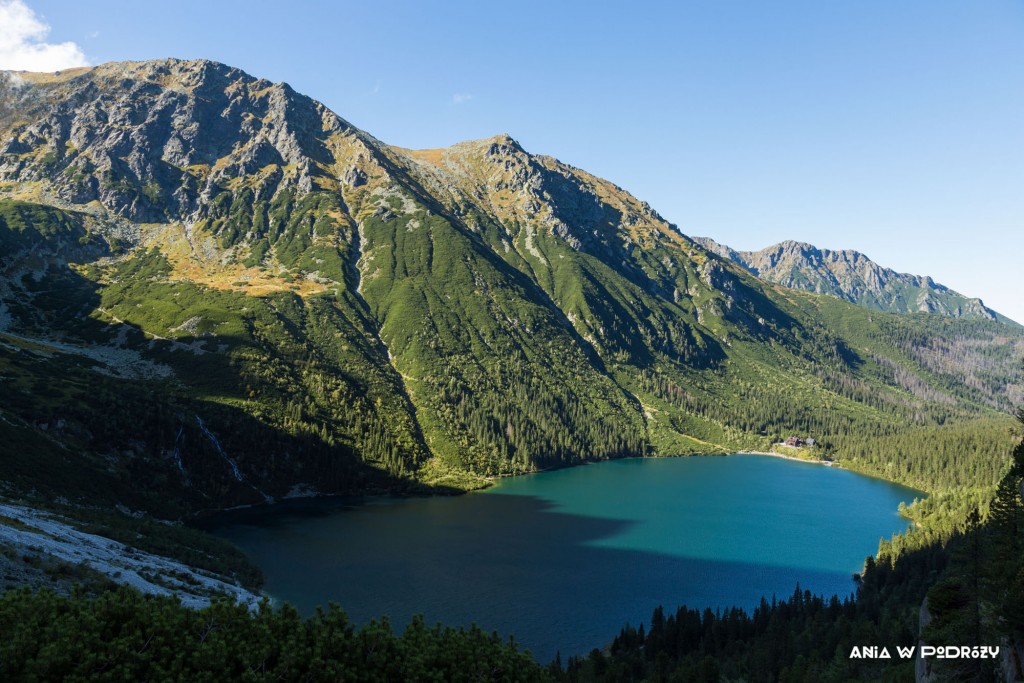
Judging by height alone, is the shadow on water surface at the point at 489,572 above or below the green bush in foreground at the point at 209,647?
below

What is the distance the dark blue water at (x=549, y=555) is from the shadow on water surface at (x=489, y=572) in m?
0.35

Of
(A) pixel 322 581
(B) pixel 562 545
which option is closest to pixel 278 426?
(A) pixel 322 581

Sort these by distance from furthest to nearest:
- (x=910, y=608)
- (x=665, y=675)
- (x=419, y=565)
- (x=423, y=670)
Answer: (x=419, y=565), (x=910, y=608), (x=665, y=675), (x=423, y=670)

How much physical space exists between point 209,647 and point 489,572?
89.2m

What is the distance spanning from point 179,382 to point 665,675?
175 metres

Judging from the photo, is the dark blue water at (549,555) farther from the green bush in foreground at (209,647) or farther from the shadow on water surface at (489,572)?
the green bush in foreground at (209,647)

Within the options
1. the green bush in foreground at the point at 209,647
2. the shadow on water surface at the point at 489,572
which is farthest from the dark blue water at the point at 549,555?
the green bush in foreground at the point at 209,647

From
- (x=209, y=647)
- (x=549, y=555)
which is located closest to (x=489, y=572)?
(x=549, y=555)

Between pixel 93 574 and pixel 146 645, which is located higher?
pixel 146 645

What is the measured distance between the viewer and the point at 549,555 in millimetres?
125250

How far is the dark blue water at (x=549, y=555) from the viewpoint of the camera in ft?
317

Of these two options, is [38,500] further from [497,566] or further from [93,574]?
[497,566]

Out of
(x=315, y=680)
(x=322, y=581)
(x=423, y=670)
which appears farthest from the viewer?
(x=322, y=581)

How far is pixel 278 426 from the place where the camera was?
17588 cm
